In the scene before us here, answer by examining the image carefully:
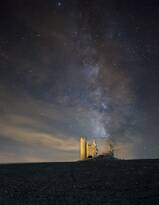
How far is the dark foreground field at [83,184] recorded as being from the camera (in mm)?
15133

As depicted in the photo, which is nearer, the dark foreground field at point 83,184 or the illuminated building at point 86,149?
the dark foreground field at point 83,184

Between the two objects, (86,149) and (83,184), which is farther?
(86,149)

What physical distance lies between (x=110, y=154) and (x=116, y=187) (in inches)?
1200

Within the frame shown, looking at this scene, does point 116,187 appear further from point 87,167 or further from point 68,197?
point 87,167

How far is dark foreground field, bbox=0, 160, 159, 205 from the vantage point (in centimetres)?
1513

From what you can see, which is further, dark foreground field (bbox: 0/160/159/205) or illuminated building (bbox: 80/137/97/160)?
illuminated building (bbox: 80/137/97/160)

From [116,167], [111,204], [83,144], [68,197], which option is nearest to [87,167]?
[116,167]

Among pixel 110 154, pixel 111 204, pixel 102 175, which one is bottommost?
pixel 111 204

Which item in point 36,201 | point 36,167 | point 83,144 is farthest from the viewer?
point 83,144

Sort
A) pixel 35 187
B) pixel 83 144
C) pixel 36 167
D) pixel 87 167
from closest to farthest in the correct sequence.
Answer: pixel 35 187 → pixel 87 167 → pixel 36 167 → pixel 83 144

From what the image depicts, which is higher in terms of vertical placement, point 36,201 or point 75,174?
point 75,174

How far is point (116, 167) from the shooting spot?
20203mm

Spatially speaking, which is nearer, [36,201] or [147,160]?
[36,201]

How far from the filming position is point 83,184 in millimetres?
17203
